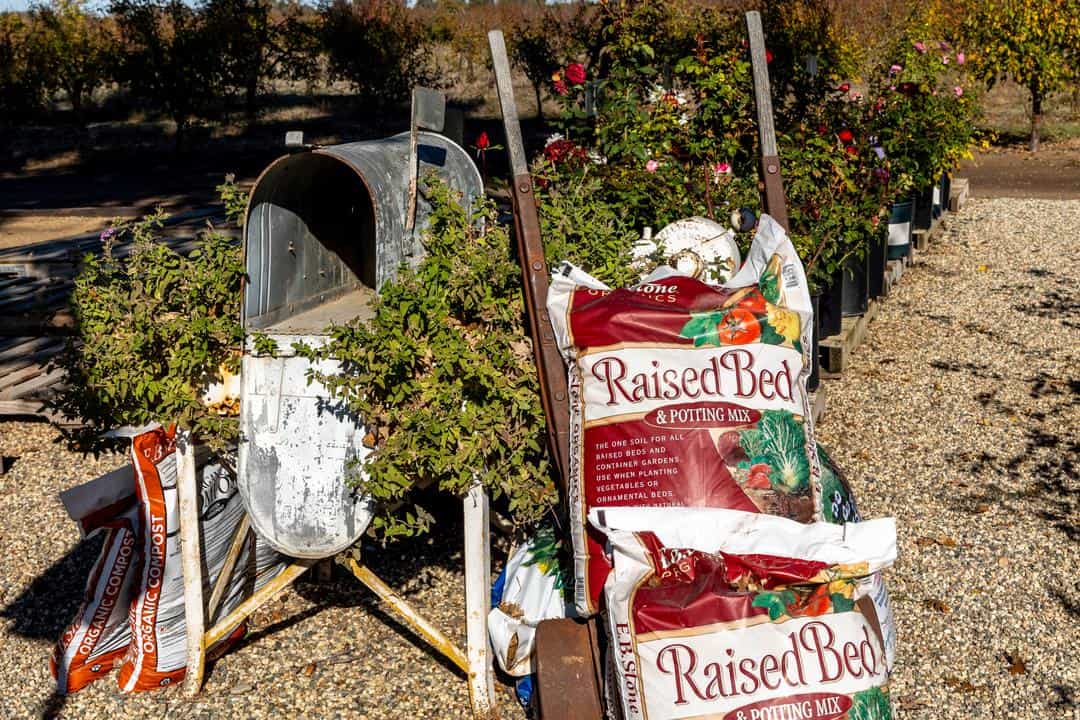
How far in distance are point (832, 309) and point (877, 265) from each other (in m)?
1.32

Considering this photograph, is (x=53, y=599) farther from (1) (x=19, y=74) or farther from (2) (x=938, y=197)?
(1) (x=19, y=74)

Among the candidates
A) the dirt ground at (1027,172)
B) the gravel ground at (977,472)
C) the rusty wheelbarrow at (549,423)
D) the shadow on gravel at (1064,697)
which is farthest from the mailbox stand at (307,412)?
the dirt ground at (1027,172)

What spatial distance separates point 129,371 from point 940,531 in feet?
9.92

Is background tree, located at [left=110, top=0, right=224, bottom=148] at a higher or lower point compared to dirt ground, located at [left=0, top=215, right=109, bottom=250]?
higher

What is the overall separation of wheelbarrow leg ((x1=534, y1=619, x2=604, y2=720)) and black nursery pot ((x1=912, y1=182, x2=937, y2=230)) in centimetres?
753

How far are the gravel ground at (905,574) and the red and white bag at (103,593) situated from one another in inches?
3.1

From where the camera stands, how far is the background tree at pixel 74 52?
2098 centimetres

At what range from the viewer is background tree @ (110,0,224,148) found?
19359mm

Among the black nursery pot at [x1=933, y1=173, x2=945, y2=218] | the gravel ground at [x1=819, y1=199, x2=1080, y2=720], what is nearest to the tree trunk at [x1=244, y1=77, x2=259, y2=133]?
the black nursery pot at [x1=933, y1=173, x2=945, y2=218]

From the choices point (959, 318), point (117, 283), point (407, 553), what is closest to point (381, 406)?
point (117, 283)

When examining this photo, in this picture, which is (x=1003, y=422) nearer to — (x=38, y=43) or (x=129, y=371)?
(x=129, y=371)

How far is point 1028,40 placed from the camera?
1491cm

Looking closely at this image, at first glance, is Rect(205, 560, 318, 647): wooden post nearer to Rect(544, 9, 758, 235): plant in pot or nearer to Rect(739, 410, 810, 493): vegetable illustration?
Rect(739, 410, 810, 493): vegetable illustration

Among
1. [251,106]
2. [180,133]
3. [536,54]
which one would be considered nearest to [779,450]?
[536,54]
